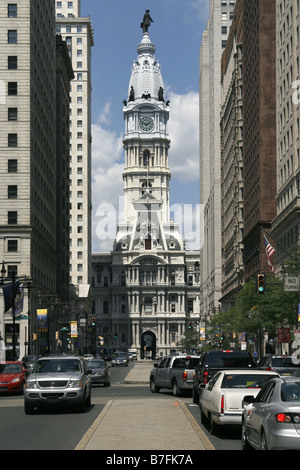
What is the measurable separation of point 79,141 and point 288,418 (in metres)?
171

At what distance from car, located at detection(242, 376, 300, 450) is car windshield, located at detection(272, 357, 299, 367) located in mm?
22502

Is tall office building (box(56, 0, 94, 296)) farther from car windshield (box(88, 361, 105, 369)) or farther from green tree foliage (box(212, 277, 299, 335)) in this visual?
car windshield (box(88, 361, 105, 369))

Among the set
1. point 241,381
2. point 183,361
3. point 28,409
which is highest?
point 183,361

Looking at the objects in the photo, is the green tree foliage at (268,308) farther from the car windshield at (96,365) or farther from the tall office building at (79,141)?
the tall office building at (79,141)

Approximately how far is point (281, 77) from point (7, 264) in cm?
3370

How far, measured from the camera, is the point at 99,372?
50594 millimetres

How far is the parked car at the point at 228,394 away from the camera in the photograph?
20.7 meters

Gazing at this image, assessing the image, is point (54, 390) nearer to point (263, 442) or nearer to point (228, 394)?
point (228, 394)

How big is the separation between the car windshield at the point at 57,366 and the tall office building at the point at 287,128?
151 ft

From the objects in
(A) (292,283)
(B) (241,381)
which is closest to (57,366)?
(B) (241,381)

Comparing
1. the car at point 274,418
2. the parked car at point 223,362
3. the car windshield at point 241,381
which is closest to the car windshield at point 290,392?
the car at point 274,418

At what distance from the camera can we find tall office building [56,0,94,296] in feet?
588

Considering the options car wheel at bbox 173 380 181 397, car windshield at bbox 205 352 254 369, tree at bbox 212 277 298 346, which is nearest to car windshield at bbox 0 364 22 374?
car wheel at bbox 173 380 181 397
